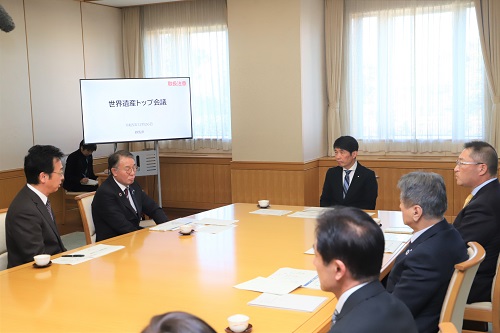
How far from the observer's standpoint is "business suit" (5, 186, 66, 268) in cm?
346

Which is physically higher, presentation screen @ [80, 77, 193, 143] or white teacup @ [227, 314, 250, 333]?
presentation screen @ [80, 77, 193, 143]

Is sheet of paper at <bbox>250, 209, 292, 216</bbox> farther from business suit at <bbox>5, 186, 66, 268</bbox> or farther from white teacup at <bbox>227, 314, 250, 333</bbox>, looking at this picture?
white teacup at <bbox>227, 314, 250, 333</bbox>

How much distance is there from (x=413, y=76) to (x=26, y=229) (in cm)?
532

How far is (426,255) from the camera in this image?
2510 millimetres

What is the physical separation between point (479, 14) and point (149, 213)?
15.0 feet

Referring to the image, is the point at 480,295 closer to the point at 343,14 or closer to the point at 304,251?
the point at 304,251

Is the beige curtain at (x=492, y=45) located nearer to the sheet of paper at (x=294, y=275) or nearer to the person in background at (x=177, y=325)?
the sheet of paper at (x=294, y=275)

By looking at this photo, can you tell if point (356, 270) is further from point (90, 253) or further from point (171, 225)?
point (171, 225)

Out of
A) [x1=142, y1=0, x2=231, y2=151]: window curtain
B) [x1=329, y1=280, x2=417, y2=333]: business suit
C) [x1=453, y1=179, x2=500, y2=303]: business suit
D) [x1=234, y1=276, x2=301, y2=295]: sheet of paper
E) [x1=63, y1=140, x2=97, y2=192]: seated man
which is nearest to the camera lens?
[x1=329, y1=280, x2=417, y2=333]: business suit

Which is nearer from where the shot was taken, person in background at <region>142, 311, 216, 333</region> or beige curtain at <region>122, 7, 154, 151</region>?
person in background at <region>142, 311, 216, 333</region>

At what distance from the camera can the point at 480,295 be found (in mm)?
3258

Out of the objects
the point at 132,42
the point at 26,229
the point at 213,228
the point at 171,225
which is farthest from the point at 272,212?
the point at 132,42

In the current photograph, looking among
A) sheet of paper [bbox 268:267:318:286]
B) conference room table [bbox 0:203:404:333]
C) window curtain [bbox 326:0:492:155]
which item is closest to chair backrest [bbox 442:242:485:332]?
conference room table [bbox 0:203:404:333]

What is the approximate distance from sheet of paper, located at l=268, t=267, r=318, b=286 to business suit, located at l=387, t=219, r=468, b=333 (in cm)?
43
